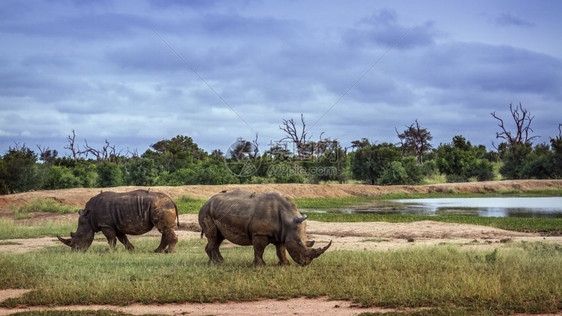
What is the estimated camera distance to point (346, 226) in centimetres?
2377

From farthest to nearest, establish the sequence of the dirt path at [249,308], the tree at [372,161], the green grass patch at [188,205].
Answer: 1. the tree at [372,161]
2. the green grass patch at [188,205]
3. the dirt path at [249,308]

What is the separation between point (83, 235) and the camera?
1634 cm

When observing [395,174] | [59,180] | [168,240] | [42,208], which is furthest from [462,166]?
[168,240]

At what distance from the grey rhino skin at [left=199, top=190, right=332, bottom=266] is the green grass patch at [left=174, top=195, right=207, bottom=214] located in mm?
18003

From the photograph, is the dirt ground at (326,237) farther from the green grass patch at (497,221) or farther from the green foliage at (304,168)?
the green foliage at (304,168)

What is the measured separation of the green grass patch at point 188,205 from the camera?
32.1m

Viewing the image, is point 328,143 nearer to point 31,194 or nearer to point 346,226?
point 31,194

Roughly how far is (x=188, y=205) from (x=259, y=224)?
24.1 meters

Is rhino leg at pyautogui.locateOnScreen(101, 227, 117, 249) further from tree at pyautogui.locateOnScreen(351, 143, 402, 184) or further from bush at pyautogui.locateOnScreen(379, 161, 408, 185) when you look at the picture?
tree at pyautogui.locateOnScreen(351, 143, 402, 184)

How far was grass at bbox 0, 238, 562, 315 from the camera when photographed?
9.78m

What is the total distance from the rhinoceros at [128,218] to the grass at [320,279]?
1391 mm

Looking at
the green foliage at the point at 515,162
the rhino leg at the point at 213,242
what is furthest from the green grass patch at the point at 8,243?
the green foliage at the point at 515,162

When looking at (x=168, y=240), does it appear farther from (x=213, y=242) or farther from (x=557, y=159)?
(x=557, y=159)

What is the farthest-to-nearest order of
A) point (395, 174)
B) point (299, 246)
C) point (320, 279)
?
point (395, 174)
point (299, 246)
point (320, 279)
